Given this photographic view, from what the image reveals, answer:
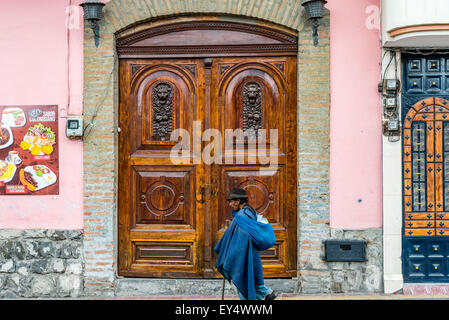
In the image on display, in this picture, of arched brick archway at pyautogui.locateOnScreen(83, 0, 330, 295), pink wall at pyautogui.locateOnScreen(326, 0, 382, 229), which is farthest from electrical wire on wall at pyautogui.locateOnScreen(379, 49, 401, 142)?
arched brick archway at pyautogui.locateOnScreen(83, 0, 330, 295)

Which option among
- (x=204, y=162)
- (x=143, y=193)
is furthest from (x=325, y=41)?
(x=143, y=193)

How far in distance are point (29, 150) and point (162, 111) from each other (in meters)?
1.84

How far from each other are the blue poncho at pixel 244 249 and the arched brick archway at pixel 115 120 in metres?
1.50

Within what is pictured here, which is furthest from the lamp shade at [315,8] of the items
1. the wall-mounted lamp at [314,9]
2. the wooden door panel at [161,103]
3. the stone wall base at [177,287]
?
the stone wall base at [177,287]

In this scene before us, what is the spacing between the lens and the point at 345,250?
6.78m

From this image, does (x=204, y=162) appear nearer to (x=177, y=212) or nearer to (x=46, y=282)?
(x=177, y=212)

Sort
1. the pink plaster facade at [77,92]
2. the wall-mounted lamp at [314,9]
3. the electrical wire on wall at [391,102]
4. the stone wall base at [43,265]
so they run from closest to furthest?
the wall-mounted lamp at [314,9] → the electrical wire on wall at [391,102] → the pink plaster facade at [77,92] → the stone wall base at [43,265]

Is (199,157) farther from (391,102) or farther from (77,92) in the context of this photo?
(391,102)

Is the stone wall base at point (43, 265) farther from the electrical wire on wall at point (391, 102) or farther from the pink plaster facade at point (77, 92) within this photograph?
the electrical wire on wall at point (391, 102)

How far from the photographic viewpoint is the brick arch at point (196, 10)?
6.86 meters

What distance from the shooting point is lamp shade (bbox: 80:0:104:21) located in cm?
678

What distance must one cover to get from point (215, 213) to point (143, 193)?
1.01m

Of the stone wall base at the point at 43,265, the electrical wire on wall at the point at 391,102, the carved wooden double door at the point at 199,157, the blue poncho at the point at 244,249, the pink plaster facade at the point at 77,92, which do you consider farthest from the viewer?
the carved wooden double door at the point at 199,157

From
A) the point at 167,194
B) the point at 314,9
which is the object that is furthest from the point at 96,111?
the point at 314,9
